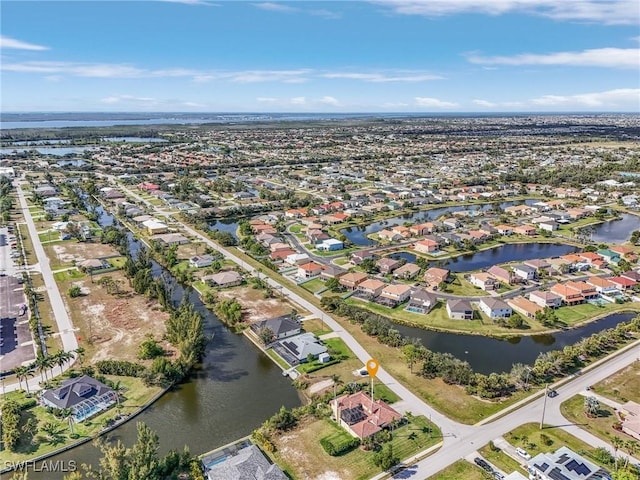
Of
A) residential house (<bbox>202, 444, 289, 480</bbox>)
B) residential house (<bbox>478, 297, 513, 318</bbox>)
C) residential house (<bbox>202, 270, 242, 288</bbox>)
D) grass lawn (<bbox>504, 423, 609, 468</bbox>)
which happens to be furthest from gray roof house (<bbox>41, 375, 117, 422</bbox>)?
residential house (<bbox>478, 297, 513, 318</bbox>)

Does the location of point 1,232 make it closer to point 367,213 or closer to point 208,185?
point 208,185

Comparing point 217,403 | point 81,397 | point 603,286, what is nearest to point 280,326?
point 217,403

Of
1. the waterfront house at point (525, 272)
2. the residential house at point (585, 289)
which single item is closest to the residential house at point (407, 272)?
the waterfront house at point (525, 272)

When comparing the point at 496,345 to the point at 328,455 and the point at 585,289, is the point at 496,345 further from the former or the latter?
the point at 328,455

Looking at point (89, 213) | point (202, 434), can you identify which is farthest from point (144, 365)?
point (89, 213)

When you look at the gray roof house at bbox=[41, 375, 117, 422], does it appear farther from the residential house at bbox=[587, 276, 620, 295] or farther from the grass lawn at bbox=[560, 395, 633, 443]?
the residential house at bbox=[587, 276, 620, 295]
